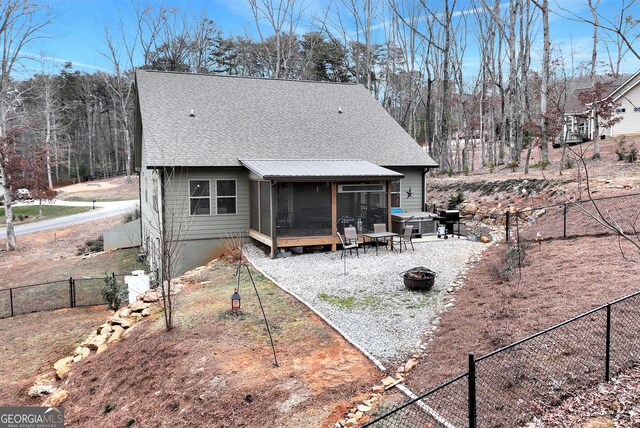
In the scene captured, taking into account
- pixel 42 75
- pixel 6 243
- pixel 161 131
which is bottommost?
pixel 6 243

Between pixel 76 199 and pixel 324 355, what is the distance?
4084 cm


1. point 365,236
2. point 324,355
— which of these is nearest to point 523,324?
point 324,355

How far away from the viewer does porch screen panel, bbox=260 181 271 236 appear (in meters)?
13.1

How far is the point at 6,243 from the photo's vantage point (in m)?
21.8

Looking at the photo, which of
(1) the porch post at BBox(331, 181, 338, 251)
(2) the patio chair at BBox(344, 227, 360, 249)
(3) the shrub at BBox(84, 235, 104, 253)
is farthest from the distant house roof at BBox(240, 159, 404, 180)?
(3) the shrub at BBox(84, 235, 104, 253)

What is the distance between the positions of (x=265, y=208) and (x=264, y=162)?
1.80 m

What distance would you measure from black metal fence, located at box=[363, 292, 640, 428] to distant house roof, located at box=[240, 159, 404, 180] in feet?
26.7

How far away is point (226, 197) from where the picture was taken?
1456 centimetres

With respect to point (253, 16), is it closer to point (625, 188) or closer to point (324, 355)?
point (625, 188)

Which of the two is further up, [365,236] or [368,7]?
[368,7]

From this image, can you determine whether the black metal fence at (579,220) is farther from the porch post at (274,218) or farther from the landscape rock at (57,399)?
the landscape rock at (57,399)

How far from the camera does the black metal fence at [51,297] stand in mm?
11984

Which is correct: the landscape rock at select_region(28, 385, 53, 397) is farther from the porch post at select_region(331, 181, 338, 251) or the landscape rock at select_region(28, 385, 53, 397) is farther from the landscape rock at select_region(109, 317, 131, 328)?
the porch post at select_region(331, 181, 338, 251)

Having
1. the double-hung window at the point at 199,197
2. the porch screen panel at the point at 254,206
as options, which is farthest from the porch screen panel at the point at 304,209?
the double-hung window at the point at 199,197
